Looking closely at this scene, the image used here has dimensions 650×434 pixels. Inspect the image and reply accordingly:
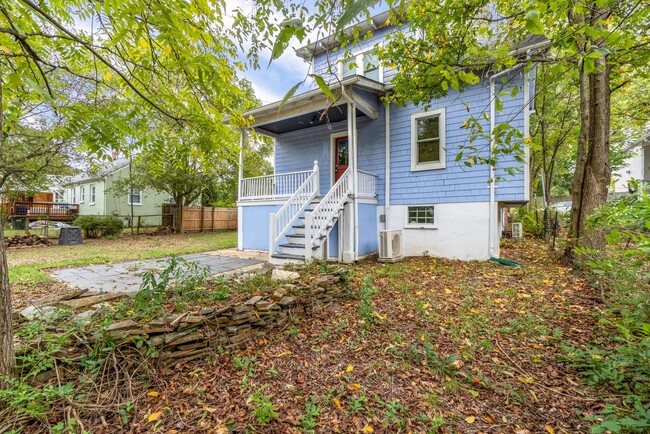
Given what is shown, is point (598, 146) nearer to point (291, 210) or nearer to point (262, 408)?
point (291, 210)

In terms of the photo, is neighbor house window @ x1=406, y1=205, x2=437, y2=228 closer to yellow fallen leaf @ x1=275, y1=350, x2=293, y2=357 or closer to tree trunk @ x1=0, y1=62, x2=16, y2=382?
yellow fallen leaf @ x1=275, y1=350, x2=293, y2=357

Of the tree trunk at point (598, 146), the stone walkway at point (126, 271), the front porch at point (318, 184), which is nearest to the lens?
the stone walkway at point (126, 271)

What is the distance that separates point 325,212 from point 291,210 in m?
1.10

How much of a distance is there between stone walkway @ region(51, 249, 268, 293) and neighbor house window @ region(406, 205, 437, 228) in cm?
422

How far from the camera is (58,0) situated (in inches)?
99.3

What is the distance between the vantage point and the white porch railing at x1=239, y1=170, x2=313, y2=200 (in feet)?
27.7

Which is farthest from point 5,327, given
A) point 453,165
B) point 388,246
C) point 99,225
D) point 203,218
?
point 203,218

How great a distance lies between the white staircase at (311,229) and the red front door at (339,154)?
6.05ft

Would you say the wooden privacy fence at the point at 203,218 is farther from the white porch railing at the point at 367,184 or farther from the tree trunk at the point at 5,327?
the tree trunk at the point at 5,327

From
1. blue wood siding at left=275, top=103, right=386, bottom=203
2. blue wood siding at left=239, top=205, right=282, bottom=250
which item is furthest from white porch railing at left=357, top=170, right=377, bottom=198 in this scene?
blue wood siding at left=239, top=205, right=282, bottom=250

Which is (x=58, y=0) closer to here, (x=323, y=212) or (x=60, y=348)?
(x=60, y=348)

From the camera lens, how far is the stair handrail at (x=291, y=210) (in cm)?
707

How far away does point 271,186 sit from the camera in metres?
8.73

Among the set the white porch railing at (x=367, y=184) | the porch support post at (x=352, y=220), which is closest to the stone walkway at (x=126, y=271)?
the porch support post at (x=352, y=220)
